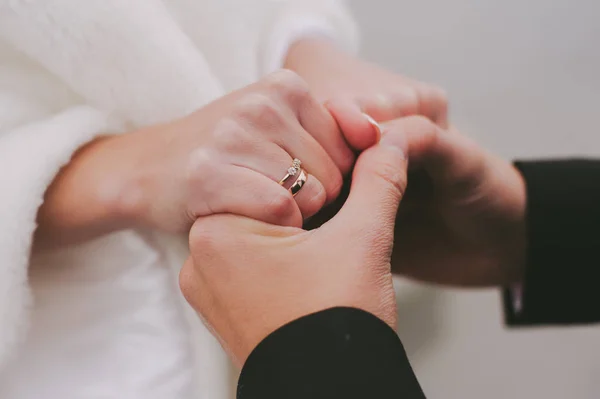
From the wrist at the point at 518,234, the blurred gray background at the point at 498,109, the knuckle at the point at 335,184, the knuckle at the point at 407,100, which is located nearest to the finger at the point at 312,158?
the knuckle at the point at 335,184

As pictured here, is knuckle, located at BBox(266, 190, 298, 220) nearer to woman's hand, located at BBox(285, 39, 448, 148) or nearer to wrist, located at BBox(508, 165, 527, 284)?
woman's hand, located at BBox(285, 39, 448, 148)

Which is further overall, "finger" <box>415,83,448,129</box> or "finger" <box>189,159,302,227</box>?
"finger" <box>415,83,448,129</box>

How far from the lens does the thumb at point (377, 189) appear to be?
1.16 feet

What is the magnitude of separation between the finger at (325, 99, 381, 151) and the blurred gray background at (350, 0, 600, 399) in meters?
0.46

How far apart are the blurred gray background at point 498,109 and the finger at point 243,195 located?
533 millimetres

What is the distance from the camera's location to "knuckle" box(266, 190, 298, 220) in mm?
386

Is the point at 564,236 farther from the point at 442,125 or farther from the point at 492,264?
the point at 442,125

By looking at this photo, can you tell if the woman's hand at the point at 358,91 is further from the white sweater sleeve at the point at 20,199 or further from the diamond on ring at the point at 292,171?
the white sweater sleeve at the point at 20,199

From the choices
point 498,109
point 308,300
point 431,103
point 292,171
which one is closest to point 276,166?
point 292,171

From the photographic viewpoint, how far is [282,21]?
651 mm

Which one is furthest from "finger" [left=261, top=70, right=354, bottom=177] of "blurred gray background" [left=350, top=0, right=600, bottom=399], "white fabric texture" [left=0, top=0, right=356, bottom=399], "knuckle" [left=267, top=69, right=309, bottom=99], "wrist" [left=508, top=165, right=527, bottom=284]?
"blurred gray background" [left=350, top=0, right=600, bottom=399]

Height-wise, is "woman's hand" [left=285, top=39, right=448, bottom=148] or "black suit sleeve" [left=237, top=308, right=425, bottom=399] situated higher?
"woman's hand" [left=285, top=39, right=448, bottom=148]

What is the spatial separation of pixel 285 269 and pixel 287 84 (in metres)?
0.17

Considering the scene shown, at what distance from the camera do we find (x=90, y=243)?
487 millimetres
